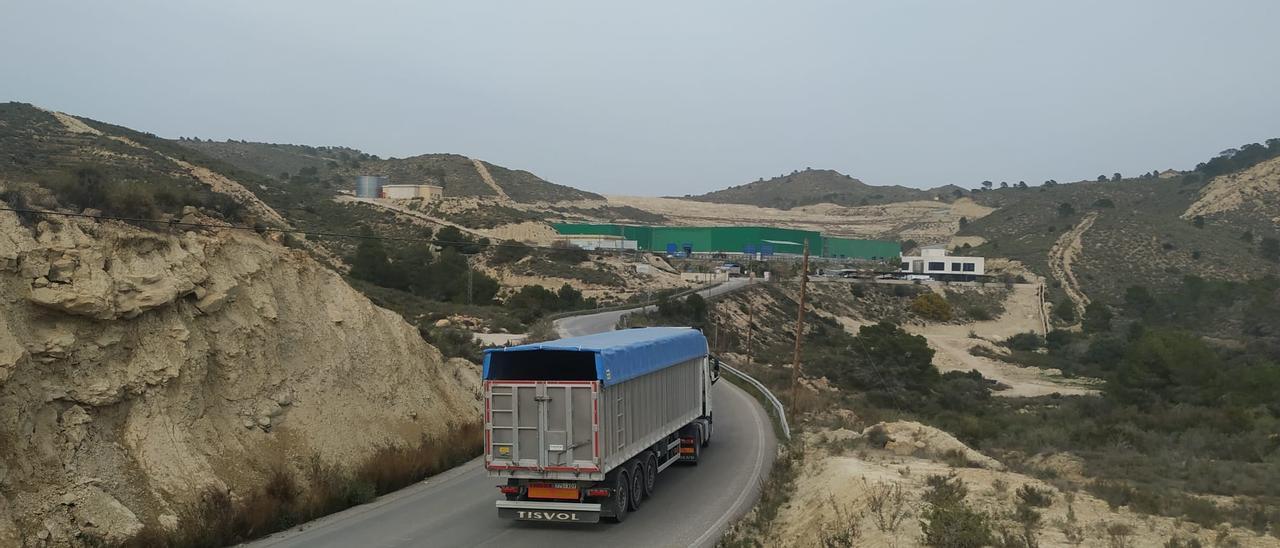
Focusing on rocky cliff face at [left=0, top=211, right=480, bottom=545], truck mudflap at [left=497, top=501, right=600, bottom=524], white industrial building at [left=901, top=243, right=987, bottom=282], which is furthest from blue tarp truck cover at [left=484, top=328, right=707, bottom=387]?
white industrial building at [left=901, top=243, right=987, bottom=282]

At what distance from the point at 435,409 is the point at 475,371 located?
621 cm

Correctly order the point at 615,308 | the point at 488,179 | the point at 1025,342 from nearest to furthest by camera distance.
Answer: the point at 615,308 < the point at 1025,342 < the point at 488,179

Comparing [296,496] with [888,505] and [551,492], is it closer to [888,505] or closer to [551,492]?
[551,492]

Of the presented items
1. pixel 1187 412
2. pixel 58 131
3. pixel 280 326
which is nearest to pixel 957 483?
pixel 280 326

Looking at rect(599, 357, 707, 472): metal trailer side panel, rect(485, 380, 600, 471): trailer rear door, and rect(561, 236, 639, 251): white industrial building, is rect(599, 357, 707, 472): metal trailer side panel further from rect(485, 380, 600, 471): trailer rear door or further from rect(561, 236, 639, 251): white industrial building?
rect(561, 236, 639, 251): white industrial building

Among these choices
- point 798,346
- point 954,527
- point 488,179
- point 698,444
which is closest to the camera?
point 954,527

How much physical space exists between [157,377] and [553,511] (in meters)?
7.01

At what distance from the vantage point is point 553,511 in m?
14.6

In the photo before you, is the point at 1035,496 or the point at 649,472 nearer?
the point at 1035,496

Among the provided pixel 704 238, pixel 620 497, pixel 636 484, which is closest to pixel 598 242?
pixel 704 238

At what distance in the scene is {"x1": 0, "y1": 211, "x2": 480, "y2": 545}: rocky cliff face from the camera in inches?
514

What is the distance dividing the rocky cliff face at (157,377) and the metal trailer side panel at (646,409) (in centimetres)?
644

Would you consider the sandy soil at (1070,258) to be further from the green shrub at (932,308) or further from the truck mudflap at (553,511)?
the truck mudflap at (553,511)

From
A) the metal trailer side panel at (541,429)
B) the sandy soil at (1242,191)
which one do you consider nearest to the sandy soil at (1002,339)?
the metal trailer side panel at (541,429)
